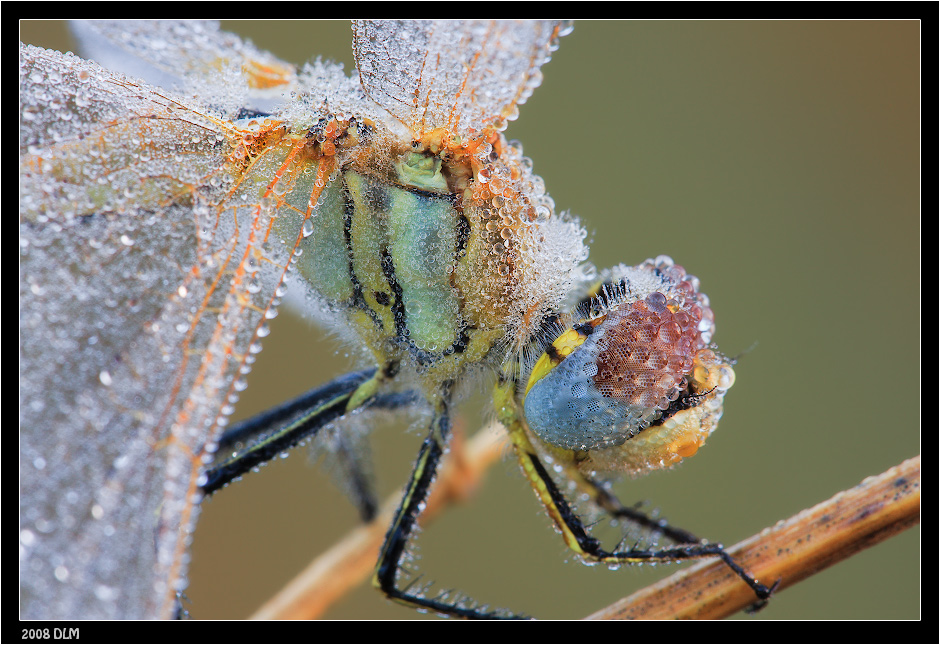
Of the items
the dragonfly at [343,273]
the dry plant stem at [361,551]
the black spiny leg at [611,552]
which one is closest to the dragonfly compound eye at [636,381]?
the dragonfly at [343,273]

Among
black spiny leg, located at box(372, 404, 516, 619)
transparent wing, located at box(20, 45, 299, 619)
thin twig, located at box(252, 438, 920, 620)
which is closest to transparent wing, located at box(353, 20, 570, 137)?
transparent wing, located at box(20, 45, 299, 619)

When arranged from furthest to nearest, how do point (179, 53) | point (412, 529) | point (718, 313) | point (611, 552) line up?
1. point (718, 313)
2. point (179, 53)
3. point (412, 529)
4. point (611, 552)

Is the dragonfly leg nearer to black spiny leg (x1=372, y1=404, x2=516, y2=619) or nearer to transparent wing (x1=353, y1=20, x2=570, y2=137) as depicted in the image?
black spiny leg (x1=372, y1=404, x2=516, y2=619)

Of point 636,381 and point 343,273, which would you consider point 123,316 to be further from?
point 636,381

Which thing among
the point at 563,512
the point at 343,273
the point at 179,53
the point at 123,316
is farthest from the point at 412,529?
the point at 179,53

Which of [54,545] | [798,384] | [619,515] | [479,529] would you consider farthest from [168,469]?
[798,384]

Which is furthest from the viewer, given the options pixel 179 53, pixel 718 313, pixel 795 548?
pixel 718 313
